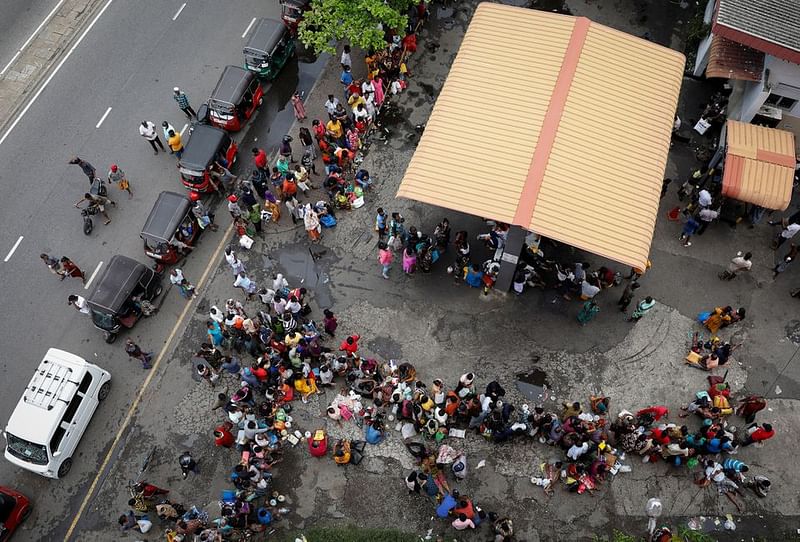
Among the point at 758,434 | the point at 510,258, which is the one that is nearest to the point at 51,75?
the point at 510,258

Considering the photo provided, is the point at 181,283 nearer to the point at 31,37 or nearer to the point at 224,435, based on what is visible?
the point at 224,435

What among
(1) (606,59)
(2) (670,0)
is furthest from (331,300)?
(2) (670,0)

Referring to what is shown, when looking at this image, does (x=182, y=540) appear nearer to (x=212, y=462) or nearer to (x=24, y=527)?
(x=212, y=462)

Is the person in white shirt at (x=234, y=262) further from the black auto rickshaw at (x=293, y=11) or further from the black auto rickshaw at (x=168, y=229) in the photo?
the black auto rickshaw at (x=293, y=11)

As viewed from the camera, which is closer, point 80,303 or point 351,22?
point 80,303

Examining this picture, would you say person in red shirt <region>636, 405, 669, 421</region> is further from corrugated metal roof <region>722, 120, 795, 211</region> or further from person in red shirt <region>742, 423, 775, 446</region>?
corrugated metal roof <region>722, 120, 795, 211</region>

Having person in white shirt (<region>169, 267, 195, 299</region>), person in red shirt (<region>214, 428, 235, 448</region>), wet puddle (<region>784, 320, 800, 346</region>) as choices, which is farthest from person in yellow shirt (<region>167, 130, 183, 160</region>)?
wet puddle (<region>784, 320, 800, 346</region>)

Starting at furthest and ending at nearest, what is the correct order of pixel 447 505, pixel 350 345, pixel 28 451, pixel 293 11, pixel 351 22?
pixel 293 11 → pixel 351 22 → pixel 350 345 → pixel 28 451 → pixel 447 505
